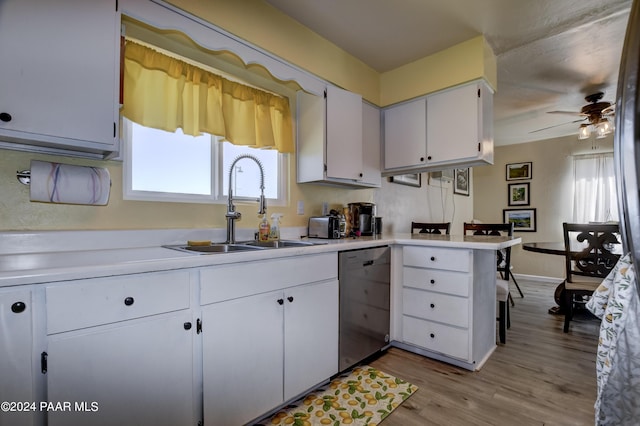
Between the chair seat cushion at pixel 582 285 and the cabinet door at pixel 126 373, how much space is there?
10.6 ft

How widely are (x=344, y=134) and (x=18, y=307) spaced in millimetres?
2171

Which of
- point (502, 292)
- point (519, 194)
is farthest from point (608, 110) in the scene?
point (502, 292)

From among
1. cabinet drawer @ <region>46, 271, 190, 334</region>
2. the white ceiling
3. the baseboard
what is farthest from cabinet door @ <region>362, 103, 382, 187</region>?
the baseboard

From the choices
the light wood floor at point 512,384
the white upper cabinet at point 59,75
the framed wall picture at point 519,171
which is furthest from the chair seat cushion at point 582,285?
the white upper cabinet at point 59,75

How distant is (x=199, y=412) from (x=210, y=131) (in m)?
1.50

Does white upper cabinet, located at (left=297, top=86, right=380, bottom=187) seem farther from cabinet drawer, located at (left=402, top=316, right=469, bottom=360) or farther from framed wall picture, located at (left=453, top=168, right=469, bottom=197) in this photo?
framed wall picture, located at (left=453, top=168, right=469, bottom=197)

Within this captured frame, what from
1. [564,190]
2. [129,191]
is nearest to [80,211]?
[129,191]

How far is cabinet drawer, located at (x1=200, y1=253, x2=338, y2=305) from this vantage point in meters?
1.28

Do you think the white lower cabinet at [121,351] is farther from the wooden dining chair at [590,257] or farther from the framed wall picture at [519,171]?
the framed wall picture at [519,171]

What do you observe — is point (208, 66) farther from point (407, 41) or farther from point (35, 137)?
point (407, 41)

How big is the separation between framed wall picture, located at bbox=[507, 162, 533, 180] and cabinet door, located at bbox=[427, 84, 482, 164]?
364cm

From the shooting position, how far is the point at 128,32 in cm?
161

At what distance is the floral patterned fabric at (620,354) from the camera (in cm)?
62

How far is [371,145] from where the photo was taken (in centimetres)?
294
